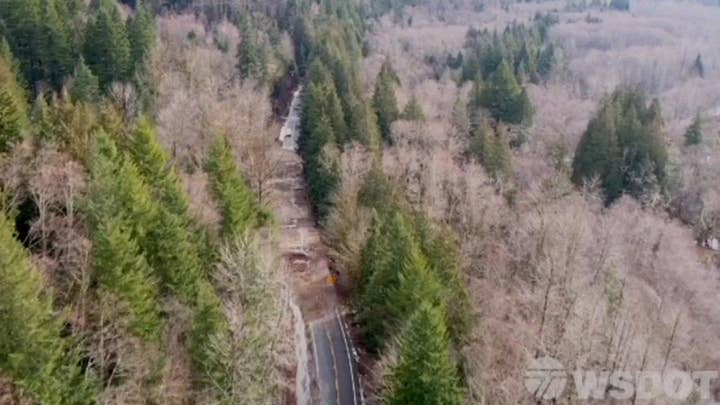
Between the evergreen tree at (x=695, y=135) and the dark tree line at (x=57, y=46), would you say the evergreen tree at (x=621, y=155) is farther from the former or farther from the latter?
the dark tree line at (x=57, y=46)

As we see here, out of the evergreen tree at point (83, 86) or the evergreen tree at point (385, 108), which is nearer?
the evergreen tree at point (83, 86)

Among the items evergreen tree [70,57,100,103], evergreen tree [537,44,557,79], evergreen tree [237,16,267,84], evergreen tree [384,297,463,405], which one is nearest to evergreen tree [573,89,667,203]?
evergreen tree [237,16,267,84]

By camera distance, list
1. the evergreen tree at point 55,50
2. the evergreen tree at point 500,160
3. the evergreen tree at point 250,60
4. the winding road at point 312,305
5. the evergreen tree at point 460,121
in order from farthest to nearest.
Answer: the evergreen tree at point 250,60 < the evergreen tree at point 460,121 < the evergreen tree at point 500,160 < the evergreen tree at point 55,50 < the winding road at point 312,305

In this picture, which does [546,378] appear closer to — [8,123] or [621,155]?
[8,123]

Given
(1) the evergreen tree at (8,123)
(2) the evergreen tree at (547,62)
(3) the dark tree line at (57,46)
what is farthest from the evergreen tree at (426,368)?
(2) the evergreen tree at (547,62)

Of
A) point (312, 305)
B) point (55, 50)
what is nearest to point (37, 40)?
point (55, 50)

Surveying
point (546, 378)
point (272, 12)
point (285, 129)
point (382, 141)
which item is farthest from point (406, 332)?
point (272, 12)
